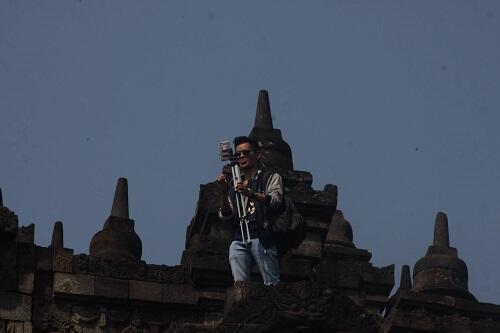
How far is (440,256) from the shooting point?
31484 mm

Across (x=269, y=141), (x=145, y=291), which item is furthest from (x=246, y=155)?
(x=269, y=141)

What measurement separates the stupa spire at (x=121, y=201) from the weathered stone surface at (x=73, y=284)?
3.21 m

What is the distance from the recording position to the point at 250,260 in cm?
2358

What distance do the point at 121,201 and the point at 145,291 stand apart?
11.8 ft

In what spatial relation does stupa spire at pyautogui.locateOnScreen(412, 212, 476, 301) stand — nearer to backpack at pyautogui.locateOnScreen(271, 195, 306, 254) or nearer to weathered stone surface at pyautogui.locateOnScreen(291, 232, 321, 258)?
weathered stone surface at pyautogui.locateOnScreen(291, 232, 321, 258)

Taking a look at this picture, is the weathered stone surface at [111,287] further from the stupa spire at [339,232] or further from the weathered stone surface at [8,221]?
the stupa spire at [339,232]

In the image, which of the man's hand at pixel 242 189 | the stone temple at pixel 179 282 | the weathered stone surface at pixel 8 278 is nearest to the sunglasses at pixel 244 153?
the man's hand at pixel 242 189

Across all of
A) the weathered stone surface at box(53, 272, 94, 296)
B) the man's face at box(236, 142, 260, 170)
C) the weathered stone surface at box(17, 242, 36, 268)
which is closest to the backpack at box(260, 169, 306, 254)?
the man's face at box(236, 142, 260, 170)

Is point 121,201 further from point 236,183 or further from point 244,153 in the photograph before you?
point 236,183

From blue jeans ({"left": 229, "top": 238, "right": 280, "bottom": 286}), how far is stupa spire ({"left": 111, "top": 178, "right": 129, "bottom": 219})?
5782 mm

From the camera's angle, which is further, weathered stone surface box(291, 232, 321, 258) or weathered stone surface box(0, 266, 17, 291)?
weathered stone surface box(291, 232, 321, 258)

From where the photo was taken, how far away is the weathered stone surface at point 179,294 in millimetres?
26047

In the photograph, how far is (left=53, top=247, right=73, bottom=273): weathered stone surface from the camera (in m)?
25.9

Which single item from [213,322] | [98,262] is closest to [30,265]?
[98,262]
